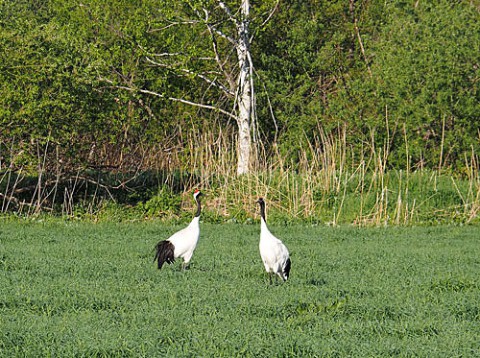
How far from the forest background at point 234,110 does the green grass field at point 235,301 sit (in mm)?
4392

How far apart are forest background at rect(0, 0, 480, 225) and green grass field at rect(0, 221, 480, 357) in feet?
14.4

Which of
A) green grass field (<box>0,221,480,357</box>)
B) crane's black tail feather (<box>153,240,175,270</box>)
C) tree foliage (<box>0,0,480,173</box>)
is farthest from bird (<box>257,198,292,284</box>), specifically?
tree foliage (<box>0,0,480,173</box>)

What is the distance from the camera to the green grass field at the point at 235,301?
292 inches

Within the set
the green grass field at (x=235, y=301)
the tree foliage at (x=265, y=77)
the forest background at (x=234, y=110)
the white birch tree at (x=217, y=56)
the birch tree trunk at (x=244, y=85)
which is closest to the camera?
the green grass field at (x=235, y=301)

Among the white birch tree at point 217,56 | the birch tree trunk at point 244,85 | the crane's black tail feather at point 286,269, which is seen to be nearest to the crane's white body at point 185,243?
the crane's black tail feather at point 286,269

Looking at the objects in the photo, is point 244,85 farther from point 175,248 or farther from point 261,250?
point 261,250

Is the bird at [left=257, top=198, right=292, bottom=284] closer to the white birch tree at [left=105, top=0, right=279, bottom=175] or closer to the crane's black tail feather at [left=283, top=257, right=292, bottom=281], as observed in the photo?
the crane's black tail feather at [left=283, top=257, right=292, bottom=281]

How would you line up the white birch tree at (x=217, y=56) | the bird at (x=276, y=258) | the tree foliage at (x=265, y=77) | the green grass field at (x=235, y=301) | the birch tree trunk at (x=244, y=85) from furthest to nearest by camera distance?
the birch tree trunk at (x=244, y=85) → the white birch tree at (x=217, y=56) → the tree foliage at (x=265, y=77) → the bird at (x=276, y=258) → the green grass field at (x=235, y=301)

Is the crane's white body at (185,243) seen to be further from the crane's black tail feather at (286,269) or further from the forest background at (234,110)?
the forest background at (234,110)

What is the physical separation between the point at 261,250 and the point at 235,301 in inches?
57.5

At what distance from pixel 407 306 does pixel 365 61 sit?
20463mm

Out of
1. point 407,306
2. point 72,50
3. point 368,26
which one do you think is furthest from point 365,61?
point 407,306

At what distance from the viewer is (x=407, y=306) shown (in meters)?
9.10

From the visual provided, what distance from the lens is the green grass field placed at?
7.41 metres
